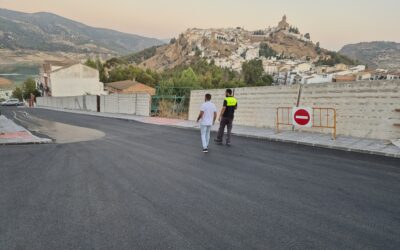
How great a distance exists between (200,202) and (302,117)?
855 centimetres

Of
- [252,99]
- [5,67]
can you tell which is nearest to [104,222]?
[252,99]

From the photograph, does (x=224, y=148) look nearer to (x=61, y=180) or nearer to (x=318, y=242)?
(x=61, y=180)

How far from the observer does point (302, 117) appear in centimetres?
1166

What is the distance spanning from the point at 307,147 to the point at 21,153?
9.49 meters

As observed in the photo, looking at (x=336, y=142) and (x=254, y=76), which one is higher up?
(x=254, y=76)

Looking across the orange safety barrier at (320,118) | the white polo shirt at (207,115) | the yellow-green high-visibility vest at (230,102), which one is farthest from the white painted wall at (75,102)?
the white polo shirt at (207,115)

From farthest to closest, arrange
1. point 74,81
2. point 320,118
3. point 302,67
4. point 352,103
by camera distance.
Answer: point 302,67, point 74,81, point 320,118, point 352,103

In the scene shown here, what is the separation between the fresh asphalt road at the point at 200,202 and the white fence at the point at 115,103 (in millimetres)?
18274

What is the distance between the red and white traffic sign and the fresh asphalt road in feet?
12.0

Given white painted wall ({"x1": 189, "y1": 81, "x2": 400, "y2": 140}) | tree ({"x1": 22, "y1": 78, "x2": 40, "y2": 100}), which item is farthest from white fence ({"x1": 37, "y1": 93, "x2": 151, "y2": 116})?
tree ({"x1": 22, "y1": 78, "x2": 40, "y2": 100})

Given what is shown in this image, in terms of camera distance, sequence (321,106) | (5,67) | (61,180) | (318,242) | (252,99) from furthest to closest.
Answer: (5,67), (252,99), (321,106), (61,180), (318,242)

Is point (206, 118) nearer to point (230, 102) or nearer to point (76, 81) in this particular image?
point (230, 102)

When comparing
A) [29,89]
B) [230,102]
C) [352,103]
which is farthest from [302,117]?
[29,89]

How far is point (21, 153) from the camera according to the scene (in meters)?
8.77
